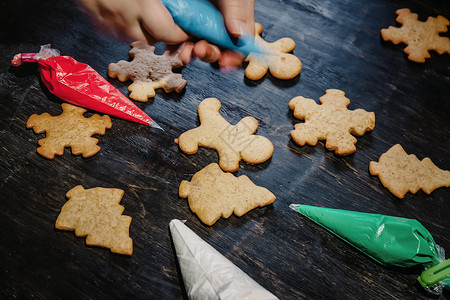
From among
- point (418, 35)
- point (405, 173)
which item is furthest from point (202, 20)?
point (418, 35)

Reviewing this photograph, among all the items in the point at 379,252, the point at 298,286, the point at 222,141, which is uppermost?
the point at 222,141

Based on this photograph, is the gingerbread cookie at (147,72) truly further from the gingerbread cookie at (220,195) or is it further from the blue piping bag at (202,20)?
the gingerbread cookie at (220,195)

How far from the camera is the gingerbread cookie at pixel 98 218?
1299mm

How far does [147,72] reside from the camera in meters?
1.73

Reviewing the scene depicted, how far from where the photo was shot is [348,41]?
79.1 inches

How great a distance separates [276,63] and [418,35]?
3.20 ft

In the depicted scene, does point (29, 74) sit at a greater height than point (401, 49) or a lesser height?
lesser

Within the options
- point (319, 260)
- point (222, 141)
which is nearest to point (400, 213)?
point (319, 260)

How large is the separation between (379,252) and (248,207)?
0.54m

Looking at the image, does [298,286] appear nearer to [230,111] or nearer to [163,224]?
[163,224]

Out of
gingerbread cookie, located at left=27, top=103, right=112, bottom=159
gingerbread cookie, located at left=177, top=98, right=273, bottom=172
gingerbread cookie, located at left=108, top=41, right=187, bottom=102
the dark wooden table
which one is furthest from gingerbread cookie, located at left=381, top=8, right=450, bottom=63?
gingerbread cookie, located at left=27, top=103, right=112, bottom=159

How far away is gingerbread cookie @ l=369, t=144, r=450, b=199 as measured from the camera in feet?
4.98

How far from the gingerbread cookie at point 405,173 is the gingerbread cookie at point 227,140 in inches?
21.5

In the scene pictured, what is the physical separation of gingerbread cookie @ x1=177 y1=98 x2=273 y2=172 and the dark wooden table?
0.05m
